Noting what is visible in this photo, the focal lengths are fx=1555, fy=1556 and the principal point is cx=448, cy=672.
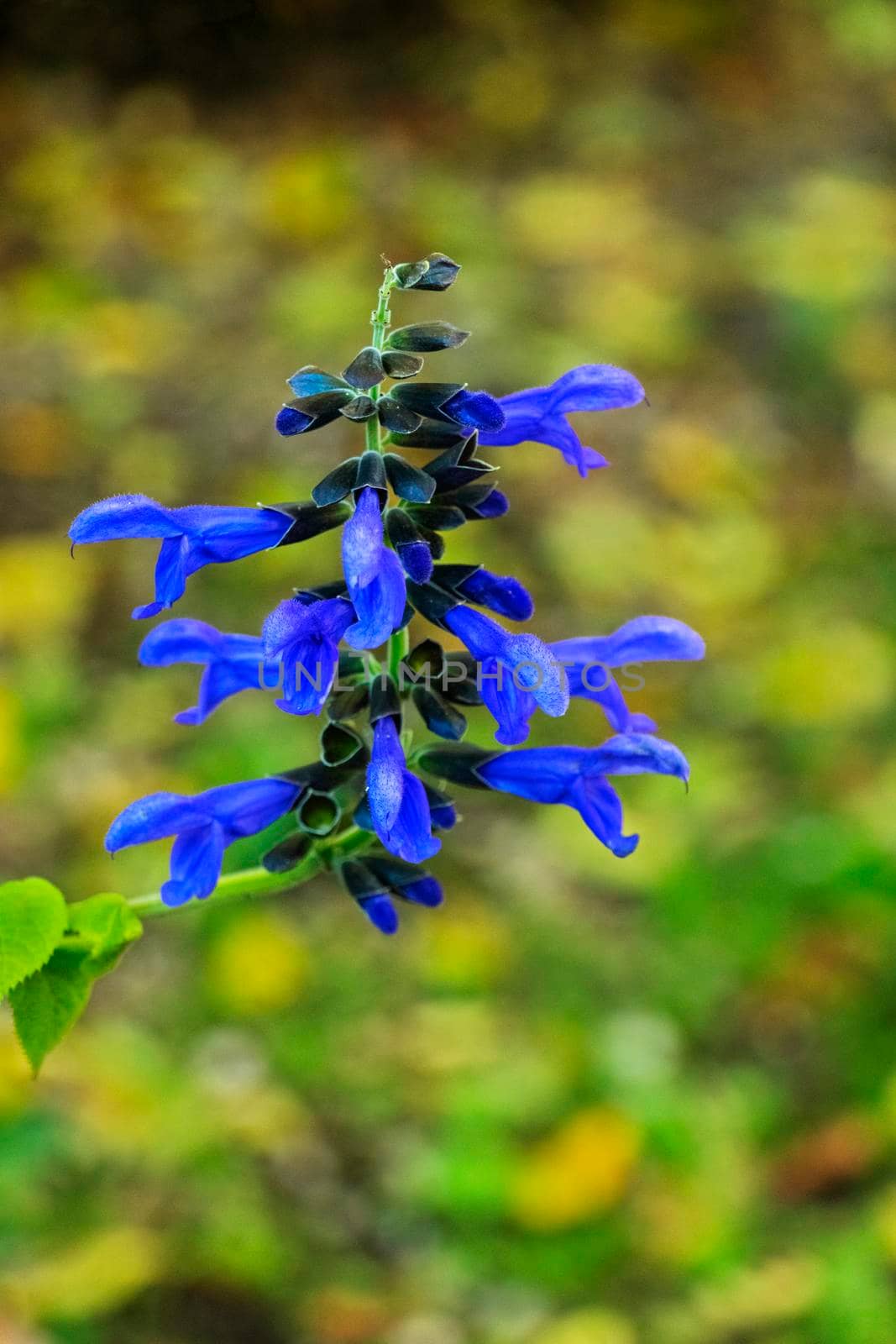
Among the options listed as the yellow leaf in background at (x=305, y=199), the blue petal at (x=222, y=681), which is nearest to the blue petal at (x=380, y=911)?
the blue petal at (x=222, y=681)

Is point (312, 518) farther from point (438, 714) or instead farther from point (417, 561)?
point (438, 714)

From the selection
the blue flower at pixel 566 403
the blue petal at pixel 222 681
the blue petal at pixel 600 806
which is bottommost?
the blue petal at pixel 600 806

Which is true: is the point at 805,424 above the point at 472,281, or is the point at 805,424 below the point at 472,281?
below

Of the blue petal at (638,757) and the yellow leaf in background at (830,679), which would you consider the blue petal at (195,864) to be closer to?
the blue petal at (638,757)

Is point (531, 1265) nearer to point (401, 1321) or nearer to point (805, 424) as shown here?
point (401, 1321)

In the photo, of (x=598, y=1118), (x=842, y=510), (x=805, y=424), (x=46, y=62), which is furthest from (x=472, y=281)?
(x=598, y=1118)
